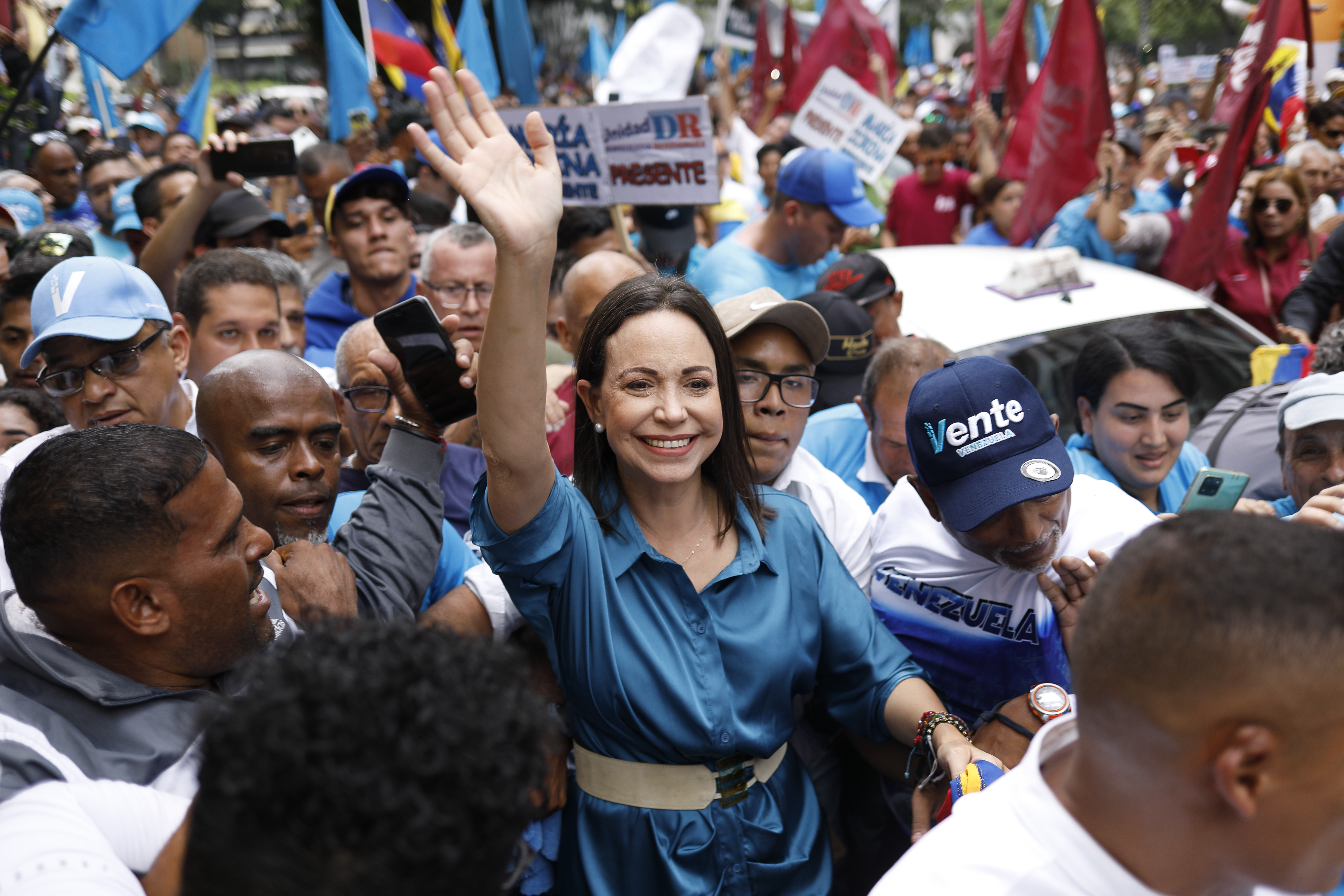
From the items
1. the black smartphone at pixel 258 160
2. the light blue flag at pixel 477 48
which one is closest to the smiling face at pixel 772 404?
the black smartphone at pixel 258 160

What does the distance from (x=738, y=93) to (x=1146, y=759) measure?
61.0ft

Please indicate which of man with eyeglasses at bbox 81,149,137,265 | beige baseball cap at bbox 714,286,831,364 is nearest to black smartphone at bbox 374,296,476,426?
beige baseball cap at bbox 714,286,831,364

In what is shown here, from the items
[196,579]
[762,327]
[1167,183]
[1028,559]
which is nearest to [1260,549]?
[1028,559]

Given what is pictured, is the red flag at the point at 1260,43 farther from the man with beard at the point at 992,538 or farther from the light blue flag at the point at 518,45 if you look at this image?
the light blue flag at the point at 518,45

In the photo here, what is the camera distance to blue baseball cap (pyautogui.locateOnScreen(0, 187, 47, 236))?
5.71 metres

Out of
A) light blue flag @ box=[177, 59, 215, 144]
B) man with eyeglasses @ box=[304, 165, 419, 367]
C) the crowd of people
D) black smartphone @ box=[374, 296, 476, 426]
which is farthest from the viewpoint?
light blue flag @ box=[177, 59, 215, 144]

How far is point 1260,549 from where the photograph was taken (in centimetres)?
109

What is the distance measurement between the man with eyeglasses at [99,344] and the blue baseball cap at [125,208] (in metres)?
3.22

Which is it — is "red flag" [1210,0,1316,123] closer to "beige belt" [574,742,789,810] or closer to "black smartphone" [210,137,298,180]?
"black smartphone" [210,137,298,180]

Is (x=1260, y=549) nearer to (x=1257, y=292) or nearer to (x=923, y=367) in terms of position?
(x=923, y=367)

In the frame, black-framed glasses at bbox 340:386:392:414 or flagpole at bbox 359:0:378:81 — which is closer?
black-framed glasses at bbox 340:386:392:414

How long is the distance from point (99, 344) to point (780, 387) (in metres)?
1.89

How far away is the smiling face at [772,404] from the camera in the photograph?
2.74 m

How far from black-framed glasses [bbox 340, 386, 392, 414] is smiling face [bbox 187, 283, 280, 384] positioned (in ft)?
2.72
